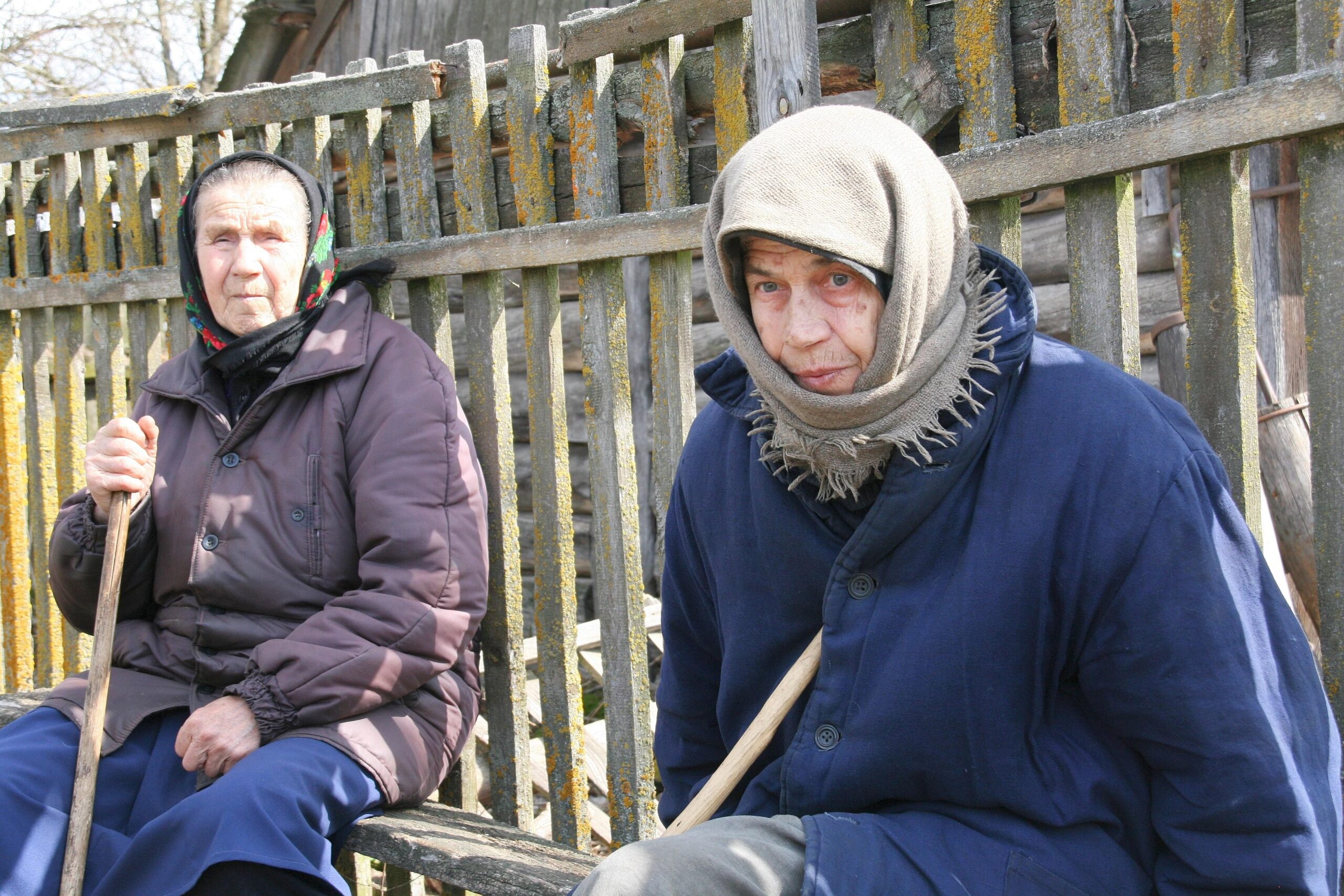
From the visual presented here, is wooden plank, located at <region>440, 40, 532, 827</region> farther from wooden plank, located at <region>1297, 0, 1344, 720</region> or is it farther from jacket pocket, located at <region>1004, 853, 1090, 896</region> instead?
wooden plank, located at <region>1297, 0, 1344, 720</region>

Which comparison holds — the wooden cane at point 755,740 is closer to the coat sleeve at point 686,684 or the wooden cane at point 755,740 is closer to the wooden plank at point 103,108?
the coat sleeve at point 686,684

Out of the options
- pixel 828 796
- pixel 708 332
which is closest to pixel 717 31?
pixel 828 796

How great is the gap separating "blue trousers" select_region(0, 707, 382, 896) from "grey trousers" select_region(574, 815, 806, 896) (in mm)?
801

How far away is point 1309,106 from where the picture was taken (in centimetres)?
167

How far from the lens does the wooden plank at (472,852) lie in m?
2.07

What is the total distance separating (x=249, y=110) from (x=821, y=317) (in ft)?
7.48

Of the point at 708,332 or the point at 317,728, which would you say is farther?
the point at 708,332

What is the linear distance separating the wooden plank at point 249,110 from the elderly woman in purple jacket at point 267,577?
0.33m

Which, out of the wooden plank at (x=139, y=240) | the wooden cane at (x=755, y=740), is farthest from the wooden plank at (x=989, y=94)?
the wooden plank at (x=139, y=240)

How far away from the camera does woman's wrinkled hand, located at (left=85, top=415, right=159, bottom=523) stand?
244cm

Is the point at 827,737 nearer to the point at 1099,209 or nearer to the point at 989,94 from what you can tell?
the point at 1099,209

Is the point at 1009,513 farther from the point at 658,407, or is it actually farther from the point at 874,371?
the point at 658,407

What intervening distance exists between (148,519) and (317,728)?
70 centimetres

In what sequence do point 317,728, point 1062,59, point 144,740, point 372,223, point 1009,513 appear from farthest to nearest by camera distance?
point 372,223 → point 144,740 → point 317,728 → point 1062,59 → point 1009,513
